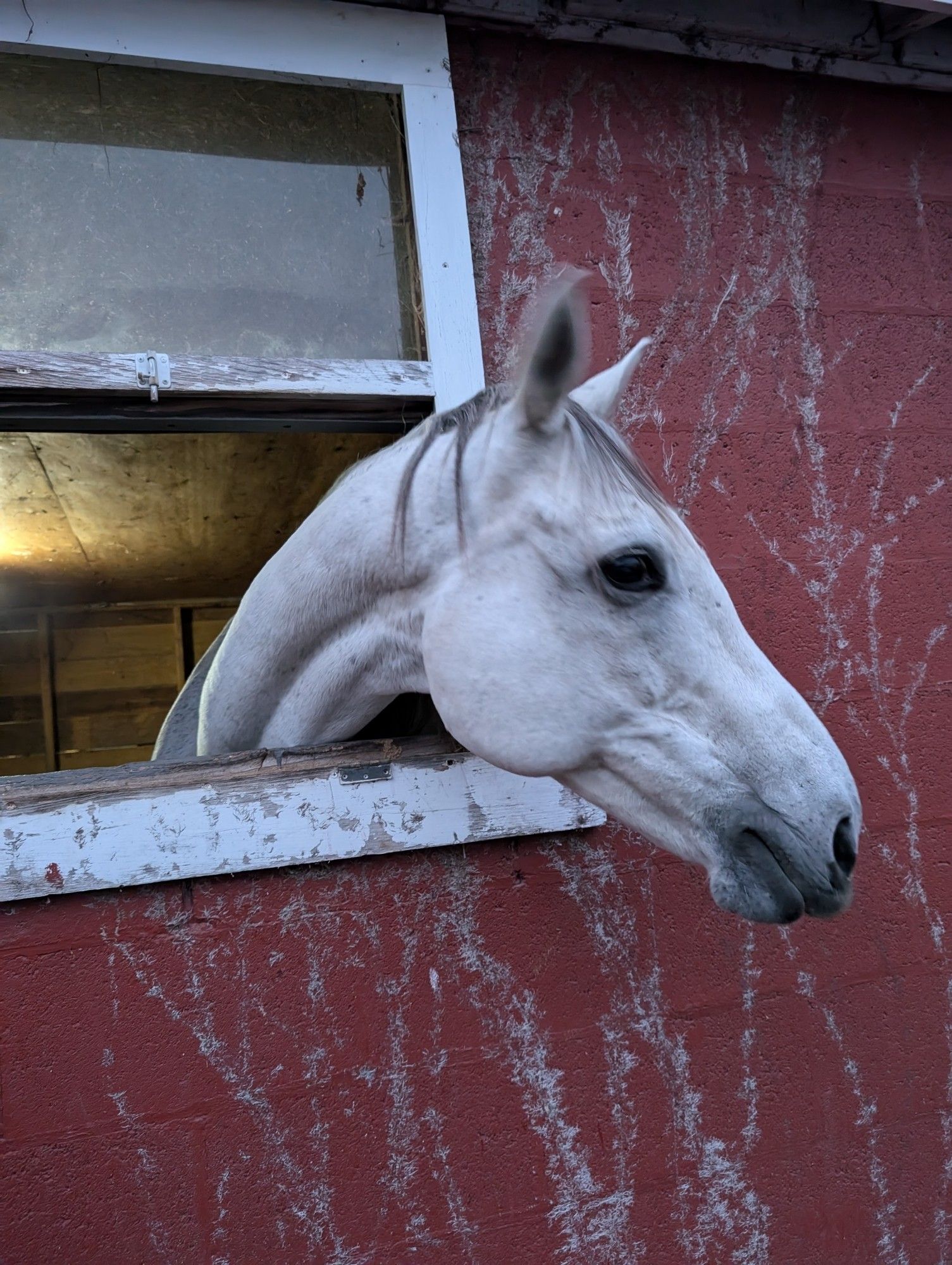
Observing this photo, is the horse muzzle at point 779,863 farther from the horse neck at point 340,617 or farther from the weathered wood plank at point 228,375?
the weathered wood plank at point 228,375

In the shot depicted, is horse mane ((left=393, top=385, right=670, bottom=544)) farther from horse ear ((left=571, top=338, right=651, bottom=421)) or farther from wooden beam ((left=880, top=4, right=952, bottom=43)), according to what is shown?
wooden beam ((left=880, top=4, right=952, bottom=43))

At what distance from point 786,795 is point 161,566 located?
503 centimetres

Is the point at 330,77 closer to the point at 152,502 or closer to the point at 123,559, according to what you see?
the point at 152,502

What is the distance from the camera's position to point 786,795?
3.43 ft

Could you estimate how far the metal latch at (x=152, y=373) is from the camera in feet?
4.91

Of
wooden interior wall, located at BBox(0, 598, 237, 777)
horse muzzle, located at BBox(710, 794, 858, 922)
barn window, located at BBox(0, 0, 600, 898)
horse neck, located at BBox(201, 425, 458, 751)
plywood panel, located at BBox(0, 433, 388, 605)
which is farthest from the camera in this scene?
wooden interior wall, located at BBox(0, 598, 237, 777)

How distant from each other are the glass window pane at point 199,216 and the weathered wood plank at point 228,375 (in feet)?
0.43

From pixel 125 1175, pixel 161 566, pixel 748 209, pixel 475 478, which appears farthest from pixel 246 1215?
pixel 161 566

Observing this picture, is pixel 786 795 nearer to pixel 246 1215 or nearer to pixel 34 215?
pixel 246 1215

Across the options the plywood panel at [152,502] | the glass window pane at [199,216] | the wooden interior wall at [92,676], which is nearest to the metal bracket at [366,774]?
the glass window pane at [199,216]

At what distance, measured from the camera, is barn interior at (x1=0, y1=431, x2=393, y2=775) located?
3.10 meters

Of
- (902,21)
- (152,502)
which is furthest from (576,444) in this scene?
(152,502)

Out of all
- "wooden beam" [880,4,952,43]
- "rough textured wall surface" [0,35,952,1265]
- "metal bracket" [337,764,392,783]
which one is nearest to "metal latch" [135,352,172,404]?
"rough textured wall surface" [0,35,952,1265]

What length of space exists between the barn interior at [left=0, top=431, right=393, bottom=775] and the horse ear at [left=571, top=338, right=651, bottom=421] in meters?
1.00
